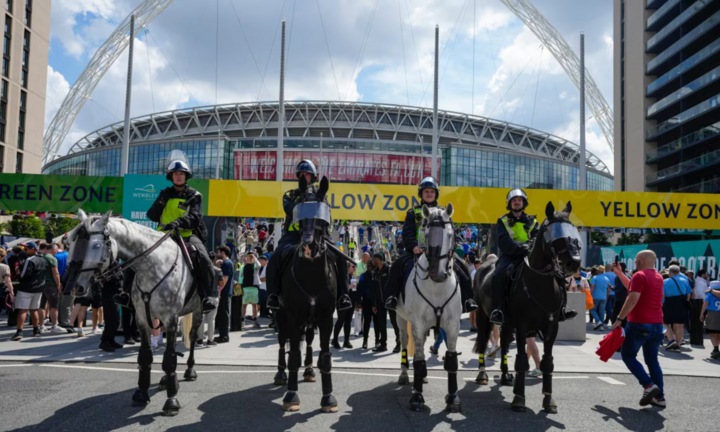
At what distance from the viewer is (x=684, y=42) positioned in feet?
193

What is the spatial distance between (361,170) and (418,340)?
3461 inches

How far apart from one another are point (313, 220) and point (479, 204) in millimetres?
14593

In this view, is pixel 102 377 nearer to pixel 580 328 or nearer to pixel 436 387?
pixel 436 387

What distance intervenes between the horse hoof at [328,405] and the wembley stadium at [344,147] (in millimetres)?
77393

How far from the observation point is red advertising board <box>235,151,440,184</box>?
9119 cm

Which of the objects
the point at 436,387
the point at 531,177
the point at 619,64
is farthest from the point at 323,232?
the point at 531,177

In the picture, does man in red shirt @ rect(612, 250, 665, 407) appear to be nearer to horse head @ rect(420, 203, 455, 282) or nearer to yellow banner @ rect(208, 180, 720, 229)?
horse head @ rect(420, 203, 455, 282)

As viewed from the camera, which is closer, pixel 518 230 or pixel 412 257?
pixel 412 257

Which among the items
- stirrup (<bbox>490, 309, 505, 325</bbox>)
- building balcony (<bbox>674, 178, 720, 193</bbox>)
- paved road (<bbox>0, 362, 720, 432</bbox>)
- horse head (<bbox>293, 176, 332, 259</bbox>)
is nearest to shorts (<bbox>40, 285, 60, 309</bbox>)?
paved road (<bbox>0, 362, 720, 432</bbox>)

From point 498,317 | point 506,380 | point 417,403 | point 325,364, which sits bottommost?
point 506,380

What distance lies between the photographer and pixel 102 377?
901 centimetres

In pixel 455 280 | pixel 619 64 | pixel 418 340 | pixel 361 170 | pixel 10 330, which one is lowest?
pixel 10 330

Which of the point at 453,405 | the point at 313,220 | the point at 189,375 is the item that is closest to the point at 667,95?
the point at 453,405

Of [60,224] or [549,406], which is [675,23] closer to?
[549,406]
